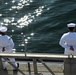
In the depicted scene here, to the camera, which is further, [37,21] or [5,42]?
[37,21]

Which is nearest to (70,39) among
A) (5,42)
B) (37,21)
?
(5,42)

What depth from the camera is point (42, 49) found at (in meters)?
13.4

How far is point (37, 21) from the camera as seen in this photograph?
51.5 feet

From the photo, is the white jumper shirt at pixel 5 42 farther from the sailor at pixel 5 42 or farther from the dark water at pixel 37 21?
the dark water at pixel 37 21

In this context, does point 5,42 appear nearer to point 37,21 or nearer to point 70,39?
point 70,39

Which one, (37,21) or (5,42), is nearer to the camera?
(5,42)

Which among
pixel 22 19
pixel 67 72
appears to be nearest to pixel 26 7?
pixel 22 19

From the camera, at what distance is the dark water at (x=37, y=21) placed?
13883mm

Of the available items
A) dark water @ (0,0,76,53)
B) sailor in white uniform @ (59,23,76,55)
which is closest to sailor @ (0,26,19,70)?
sailor in white uniform @ (59,23,76,55)

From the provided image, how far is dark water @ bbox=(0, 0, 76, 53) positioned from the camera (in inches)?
547

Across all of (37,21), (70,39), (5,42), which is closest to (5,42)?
(5,42)

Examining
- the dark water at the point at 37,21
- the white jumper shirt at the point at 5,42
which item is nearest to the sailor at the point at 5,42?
the white jumper shirt at the point at 5,42

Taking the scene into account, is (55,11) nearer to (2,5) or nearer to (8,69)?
(2,5)

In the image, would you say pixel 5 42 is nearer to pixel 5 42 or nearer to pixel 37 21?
pixel 5 42
